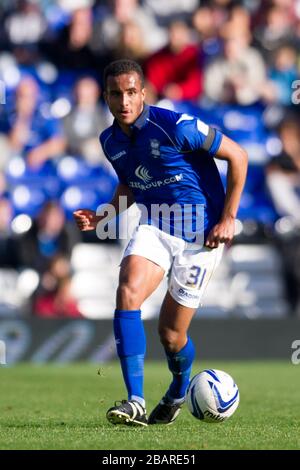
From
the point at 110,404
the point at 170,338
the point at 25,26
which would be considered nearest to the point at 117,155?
the point at 170,338

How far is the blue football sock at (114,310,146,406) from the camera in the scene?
22.0 ft

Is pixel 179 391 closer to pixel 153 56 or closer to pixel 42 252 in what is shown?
pixel 42 252

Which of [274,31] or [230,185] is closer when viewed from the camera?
[230,185]

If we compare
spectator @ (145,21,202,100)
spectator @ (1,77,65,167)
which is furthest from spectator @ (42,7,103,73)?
spectator @ (1,77,65,167)

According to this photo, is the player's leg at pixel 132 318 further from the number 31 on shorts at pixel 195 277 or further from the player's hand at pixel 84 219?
the player's hand at pixel 84 219

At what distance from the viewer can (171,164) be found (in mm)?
6922

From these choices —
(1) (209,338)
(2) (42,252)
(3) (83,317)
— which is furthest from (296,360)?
(2) (42,252)

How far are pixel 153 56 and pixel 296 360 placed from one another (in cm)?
483

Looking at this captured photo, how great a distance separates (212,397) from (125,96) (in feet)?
6.40

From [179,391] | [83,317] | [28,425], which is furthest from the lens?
[83,317]

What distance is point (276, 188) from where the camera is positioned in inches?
570

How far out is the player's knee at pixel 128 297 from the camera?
6.70m

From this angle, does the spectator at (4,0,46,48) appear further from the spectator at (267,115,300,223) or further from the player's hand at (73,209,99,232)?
the player's hand at (73,209,99,232)

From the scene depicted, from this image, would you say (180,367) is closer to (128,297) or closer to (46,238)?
(128,297)
